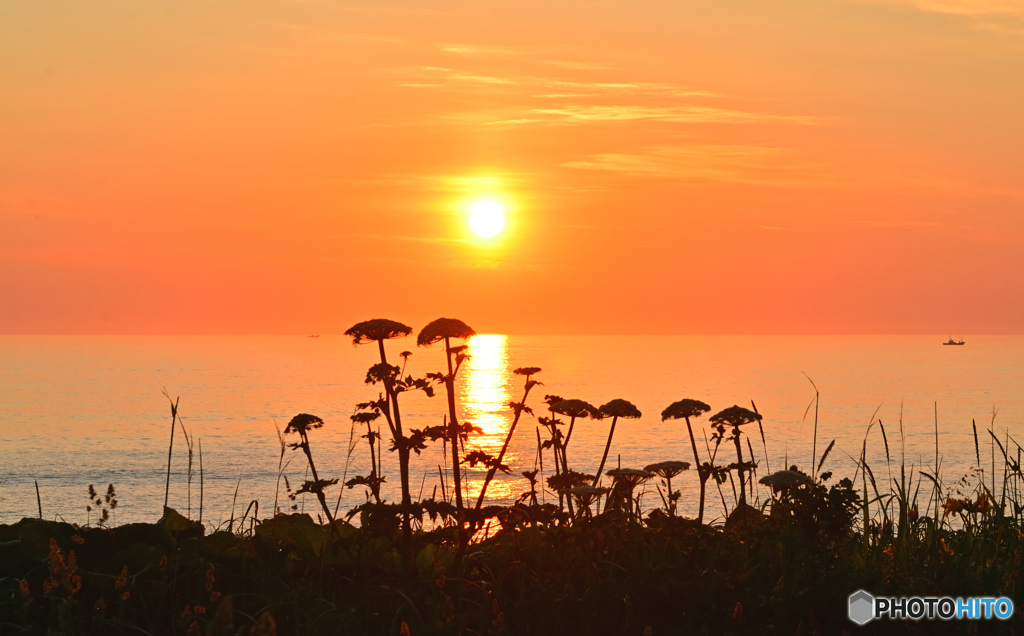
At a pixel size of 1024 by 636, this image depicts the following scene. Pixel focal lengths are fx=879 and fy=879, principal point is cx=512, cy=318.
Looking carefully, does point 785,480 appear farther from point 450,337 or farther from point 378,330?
point 378,330

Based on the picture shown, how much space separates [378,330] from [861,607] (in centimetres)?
345

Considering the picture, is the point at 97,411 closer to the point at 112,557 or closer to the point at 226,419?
the point at 226,419

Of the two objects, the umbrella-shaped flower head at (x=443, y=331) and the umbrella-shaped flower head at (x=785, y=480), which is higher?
the umbrella-shaped flower head at (x=443, y=331)

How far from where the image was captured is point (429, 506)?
554 centimetres

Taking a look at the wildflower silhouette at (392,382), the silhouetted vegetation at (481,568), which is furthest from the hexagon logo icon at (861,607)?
the wildflower silhouette at (392,382)

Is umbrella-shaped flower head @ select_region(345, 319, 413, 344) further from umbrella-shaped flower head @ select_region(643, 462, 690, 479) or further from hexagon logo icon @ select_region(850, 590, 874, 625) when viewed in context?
hexagon logo icon @ select_region(850, 590, 874, 625)

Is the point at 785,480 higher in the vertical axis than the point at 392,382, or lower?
lower

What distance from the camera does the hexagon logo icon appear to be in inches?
205

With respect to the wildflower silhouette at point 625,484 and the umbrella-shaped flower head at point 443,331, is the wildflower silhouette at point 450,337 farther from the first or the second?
the wildflower silhouette at point 625,484

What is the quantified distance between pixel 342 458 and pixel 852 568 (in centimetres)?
3742

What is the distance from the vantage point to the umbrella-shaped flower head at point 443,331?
235 inches

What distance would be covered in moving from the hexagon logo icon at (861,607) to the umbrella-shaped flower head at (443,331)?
2.92 metres

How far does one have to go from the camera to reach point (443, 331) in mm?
5977

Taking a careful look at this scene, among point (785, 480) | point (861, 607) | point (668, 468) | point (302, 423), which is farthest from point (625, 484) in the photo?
point (302, 423)
